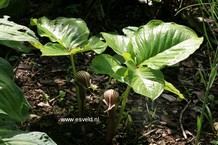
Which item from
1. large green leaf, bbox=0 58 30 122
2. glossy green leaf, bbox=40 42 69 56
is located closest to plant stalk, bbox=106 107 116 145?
glossy green leaf, bbox=40 42 69 56

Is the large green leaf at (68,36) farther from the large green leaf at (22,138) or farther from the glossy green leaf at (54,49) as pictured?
the large green leaf at (22,138)

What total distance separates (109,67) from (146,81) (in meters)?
0.16

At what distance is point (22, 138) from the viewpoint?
3.78 feet

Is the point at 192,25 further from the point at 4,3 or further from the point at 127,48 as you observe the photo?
the point at 4,3

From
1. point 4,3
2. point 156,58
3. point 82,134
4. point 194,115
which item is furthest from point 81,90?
point 194,115

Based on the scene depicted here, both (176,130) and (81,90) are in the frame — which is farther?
(176,130)

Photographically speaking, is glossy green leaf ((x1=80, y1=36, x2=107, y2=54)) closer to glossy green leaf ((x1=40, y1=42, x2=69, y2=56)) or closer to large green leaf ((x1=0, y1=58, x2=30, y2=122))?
glossy green leaf ((x1=40, y1=42, x2=69, y2=56))

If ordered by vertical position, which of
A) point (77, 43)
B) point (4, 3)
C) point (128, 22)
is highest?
point (4, 3)

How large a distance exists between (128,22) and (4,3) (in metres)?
1.28

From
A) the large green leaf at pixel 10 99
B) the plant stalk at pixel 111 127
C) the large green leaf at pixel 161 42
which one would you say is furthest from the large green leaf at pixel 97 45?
the large green leaf at pixel 10 99

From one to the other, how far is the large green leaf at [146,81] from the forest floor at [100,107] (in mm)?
227

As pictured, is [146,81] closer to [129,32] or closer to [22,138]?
[129,32]

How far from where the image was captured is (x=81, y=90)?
66.1 inches

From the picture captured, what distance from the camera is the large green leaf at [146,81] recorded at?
1.37 metres
